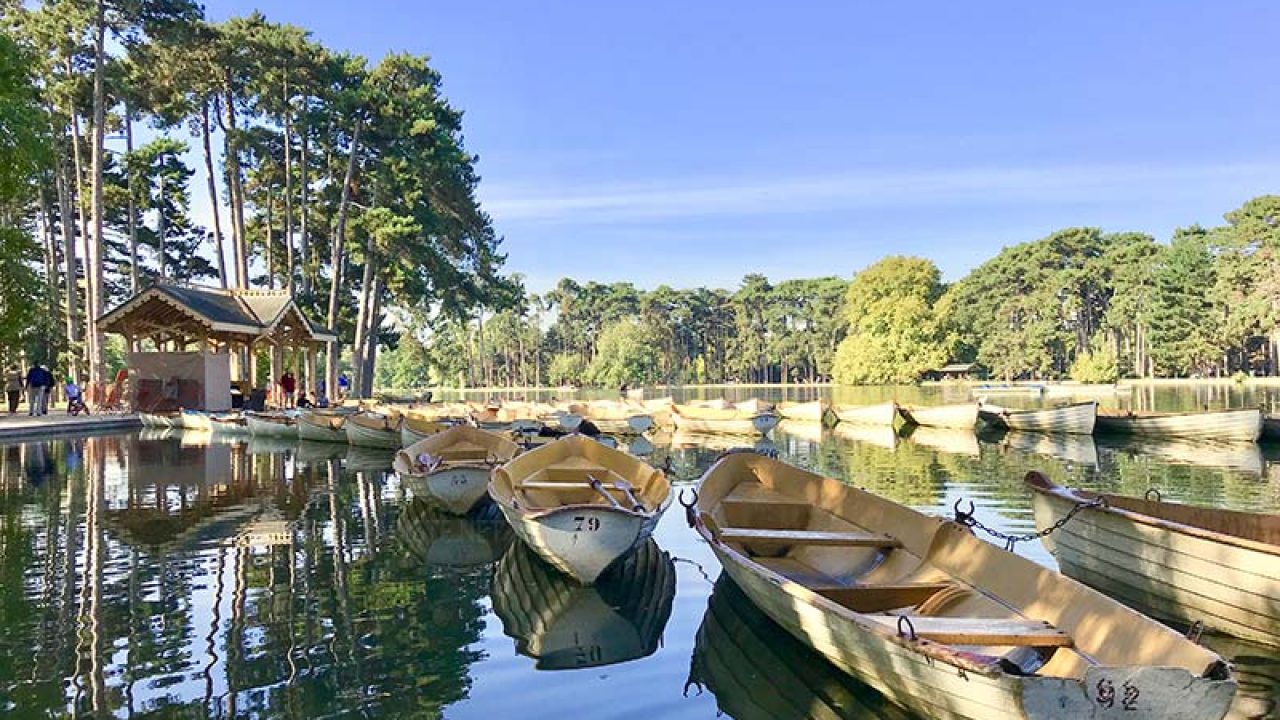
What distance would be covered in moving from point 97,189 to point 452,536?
26.8m

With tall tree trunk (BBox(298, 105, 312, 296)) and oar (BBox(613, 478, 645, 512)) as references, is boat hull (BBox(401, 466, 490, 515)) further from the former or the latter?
tall tree trunk (BBox(298, 105, 312, 296))

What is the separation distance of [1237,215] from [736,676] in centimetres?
8223

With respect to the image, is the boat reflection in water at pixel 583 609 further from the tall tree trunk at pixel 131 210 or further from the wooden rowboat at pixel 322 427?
the tall tree trunk at pixel 131 210

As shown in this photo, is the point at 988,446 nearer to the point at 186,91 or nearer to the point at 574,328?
the point at 186,91

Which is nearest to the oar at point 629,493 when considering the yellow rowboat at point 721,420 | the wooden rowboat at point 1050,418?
the yellow rowboat at point 721,420

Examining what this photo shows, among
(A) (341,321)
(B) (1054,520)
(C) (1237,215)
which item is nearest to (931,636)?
(B) (1054,520)

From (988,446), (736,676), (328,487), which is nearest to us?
(736,676)

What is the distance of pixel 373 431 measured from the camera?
22.5m

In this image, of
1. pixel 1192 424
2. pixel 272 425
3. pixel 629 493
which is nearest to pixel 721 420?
pixel 1192 424

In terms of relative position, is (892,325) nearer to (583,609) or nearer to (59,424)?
(59,424)

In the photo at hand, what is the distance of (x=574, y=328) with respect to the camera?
11588 cm

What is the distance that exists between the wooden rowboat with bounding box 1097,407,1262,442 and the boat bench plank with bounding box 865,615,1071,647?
72.6 feet

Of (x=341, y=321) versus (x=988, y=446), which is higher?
(x=341, y=321)

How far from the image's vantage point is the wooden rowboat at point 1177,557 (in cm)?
611
